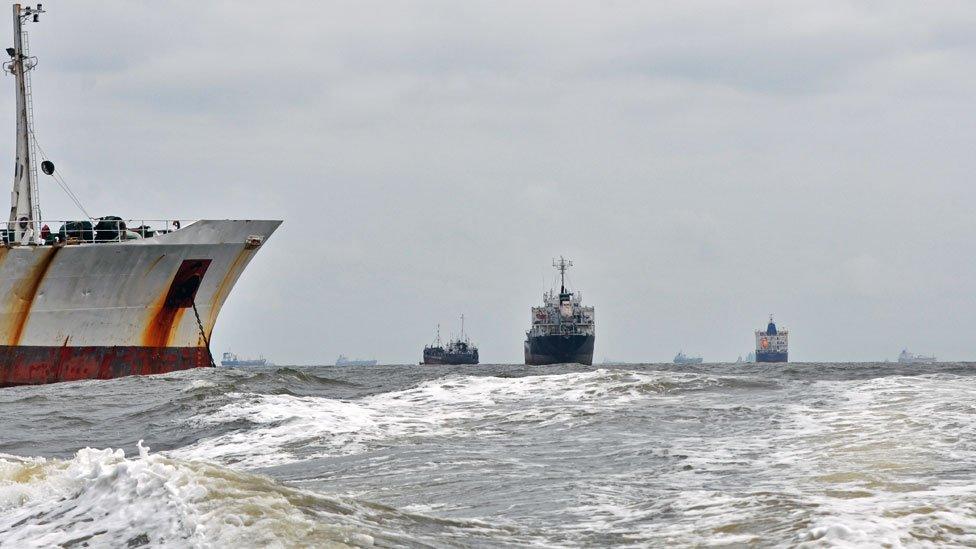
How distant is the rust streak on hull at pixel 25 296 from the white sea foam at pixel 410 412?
12667 millimetres

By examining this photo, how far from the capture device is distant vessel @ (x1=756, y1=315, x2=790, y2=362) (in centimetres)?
17550

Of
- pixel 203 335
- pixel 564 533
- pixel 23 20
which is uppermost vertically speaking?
pixel 23 20

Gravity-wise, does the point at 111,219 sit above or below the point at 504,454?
above

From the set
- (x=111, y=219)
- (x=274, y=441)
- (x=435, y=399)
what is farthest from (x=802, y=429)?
(x=111, y=219)

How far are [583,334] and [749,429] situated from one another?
95723 millimetres

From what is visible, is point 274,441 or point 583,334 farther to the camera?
point 583,334

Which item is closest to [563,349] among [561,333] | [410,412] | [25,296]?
[561,333]

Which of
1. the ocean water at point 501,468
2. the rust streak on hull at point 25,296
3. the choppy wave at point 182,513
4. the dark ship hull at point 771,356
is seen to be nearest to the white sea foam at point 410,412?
the ocean water at point 501,468

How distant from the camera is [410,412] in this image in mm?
23969

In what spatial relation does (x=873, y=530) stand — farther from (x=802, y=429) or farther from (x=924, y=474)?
(x=802, y=429)

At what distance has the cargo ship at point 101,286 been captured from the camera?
117 ft

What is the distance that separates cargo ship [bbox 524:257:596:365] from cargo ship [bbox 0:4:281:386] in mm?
72358

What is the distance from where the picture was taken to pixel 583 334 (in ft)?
375

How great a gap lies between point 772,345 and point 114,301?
150 metres
